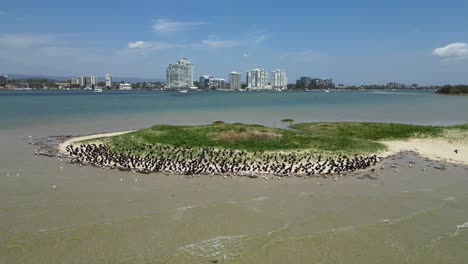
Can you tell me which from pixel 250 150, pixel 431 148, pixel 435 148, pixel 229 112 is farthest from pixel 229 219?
pixel 229 112

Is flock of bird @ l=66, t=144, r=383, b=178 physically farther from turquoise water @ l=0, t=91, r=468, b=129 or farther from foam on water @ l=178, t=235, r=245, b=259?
turquoise water @ l=0, t=91, r=468, b=129

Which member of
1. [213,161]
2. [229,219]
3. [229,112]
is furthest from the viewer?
[229,112]

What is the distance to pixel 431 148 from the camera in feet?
85.5

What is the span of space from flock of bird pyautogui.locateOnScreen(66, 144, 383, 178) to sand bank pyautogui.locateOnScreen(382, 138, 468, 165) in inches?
172

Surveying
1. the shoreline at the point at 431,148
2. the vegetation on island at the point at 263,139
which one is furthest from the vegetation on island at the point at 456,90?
the shoreline at the point at 431,148

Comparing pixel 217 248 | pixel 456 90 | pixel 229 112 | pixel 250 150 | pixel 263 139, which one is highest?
pixel 456 90

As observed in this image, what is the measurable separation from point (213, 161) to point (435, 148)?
17137 millimetres

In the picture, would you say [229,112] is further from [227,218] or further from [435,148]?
[227,218]

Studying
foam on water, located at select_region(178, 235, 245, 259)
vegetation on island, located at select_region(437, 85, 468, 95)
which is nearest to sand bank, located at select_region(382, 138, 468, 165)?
foam on water, located at select_region(178, 235, 245, 259)

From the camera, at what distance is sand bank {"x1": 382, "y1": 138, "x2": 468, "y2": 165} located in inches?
901

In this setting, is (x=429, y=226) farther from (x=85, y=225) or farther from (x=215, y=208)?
(x=85, y=225)

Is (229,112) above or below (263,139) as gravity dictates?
above

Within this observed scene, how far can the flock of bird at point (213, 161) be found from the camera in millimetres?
18391

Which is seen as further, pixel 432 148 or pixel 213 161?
pixel 432 148
